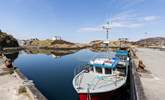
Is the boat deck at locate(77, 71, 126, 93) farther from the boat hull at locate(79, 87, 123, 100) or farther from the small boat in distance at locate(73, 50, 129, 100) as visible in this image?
the boat hull at locate(79, 87, 123, 100)

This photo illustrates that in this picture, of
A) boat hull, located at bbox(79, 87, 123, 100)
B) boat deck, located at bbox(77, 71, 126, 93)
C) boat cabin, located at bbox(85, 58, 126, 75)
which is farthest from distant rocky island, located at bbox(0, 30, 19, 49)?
boat hull, located at bbox(79, 87, 123, 100)

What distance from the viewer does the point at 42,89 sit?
23.2m

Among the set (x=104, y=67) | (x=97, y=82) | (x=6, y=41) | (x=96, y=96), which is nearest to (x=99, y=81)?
(x=97, y=82)

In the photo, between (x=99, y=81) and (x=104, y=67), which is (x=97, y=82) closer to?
(x=99, y=81)

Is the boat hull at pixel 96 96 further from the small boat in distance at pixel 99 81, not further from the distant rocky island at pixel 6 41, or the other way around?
the distant rocky island at pixel 6 41

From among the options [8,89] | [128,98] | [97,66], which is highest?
[97,66]

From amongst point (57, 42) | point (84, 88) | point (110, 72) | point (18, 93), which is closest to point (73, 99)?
point (84, 88)

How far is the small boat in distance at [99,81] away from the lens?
50.5ft

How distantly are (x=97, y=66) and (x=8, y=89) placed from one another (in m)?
10.5

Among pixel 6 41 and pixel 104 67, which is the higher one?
pixel 6 41

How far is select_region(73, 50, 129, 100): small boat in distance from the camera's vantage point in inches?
606

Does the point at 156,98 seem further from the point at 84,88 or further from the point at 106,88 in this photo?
the point at 84,88

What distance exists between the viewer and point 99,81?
17812 mm

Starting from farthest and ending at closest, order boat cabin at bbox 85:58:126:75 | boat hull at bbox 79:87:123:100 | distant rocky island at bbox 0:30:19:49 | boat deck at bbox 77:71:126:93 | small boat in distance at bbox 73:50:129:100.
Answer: distant rocky island at bbox 0:30:19:49
boat cabin at bbox 85:58:126:75
boat deck at bbox 77:71:126:93
small boat in distance at bbox 73:50:129:100
boat hull at bbox 79:87:123:100
